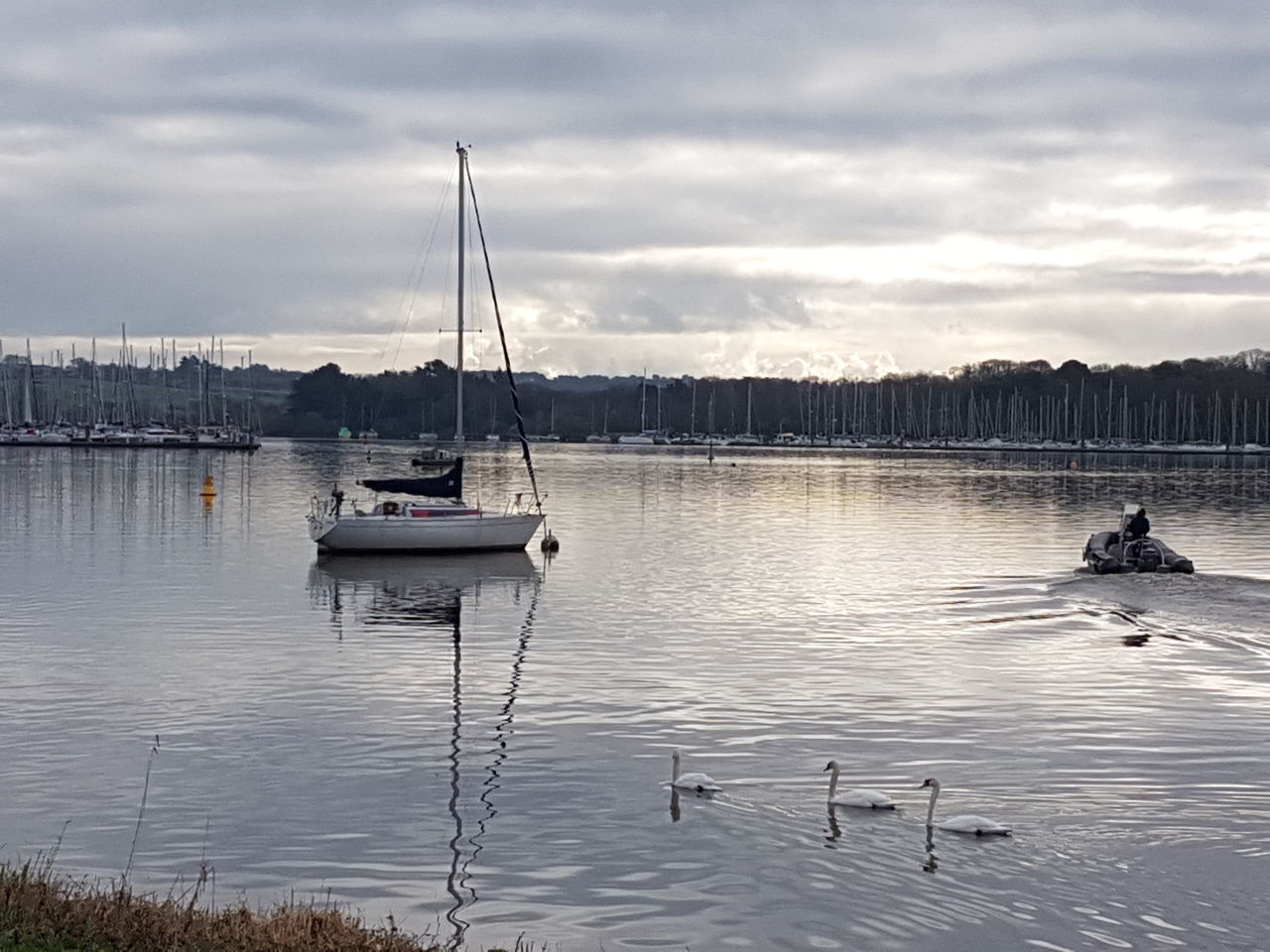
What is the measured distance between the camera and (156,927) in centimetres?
1188

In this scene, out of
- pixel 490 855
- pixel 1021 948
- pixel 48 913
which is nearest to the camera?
pixel 48 913

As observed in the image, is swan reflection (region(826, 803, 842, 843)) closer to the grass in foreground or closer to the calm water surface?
the calm water surface

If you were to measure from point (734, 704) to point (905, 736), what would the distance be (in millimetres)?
3435

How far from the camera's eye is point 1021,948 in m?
14.1

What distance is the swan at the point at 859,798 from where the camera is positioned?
60.4 ft

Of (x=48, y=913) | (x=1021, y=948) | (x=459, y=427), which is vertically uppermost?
(x=459, y=427)

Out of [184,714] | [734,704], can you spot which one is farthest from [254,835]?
[734,704]

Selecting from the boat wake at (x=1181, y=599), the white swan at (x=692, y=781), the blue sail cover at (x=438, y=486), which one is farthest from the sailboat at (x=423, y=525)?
the white swan at (x=692, y=781)

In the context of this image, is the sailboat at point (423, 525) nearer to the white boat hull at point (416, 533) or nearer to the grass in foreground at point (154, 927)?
the white boat hull at point (416, 533)

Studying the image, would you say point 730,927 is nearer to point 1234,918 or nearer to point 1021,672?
point 1234,918

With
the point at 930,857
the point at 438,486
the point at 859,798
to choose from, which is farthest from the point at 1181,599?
the point at 930,857

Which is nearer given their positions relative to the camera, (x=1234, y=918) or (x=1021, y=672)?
(x=1234, y=918)

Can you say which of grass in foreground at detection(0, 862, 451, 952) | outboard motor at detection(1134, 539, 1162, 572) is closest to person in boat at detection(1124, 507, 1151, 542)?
outboard motor at detection(1134, 539, 1162, 572)

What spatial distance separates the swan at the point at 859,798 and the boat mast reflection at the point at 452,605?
423 cm
